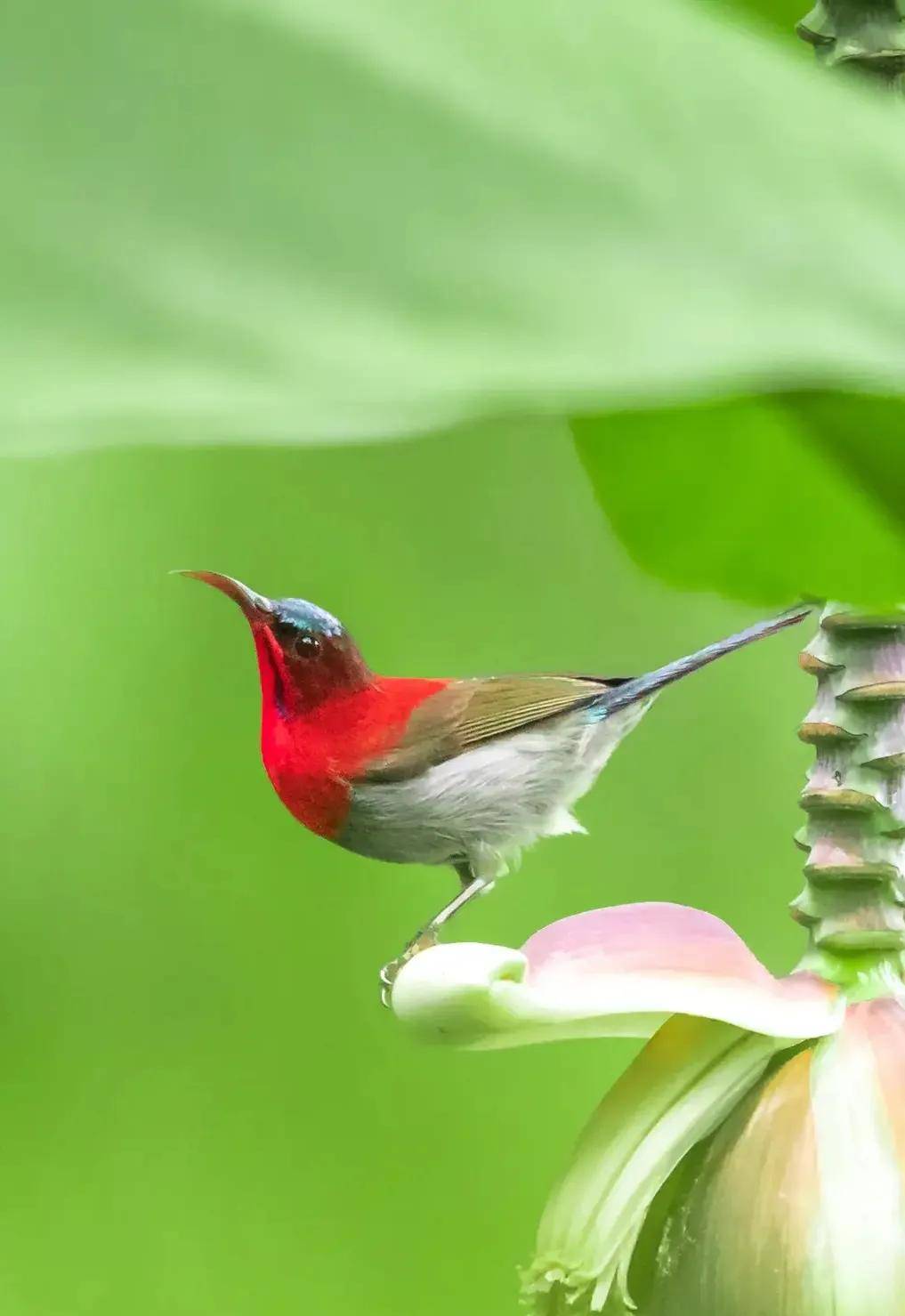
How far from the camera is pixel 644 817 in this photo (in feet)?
2.09

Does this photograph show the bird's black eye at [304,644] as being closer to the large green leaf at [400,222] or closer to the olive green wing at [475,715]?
the olive green wing at [475,715]

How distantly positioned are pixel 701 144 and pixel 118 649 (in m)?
0.60

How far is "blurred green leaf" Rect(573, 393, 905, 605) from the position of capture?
9 centimetres

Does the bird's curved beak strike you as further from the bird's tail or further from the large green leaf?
the large green leaf

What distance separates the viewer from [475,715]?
32 cm

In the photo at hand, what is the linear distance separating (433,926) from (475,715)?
47 millimetres

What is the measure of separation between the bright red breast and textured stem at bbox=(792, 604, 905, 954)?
0.10 m

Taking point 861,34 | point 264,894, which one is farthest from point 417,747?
point 264,894

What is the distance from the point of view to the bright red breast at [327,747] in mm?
315

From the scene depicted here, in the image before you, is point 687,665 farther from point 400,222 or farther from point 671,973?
point 400,222

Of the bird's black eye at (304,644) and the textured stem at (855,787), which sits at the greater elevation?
the bird's black eye at (304,644)

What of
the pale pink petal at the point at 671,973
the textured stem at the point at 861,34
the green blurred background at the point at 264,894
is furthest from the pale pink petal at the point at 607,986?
the green blurred background at the point at 264,894

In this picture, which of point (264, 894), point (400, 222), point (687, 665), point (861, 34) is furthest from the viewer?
point (264, 894)

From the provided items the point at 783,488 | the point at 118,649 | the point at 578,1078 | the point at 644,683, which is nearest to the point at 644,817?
the point at 578,1078
